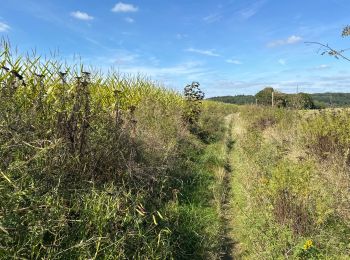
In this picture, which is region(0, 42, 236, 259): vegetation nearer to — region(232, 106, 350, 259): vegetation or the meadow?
the meadow

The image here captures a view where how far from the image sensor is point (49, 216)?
3633 millimetres

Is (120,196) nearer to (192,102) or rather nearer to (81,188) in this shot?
(81,188)

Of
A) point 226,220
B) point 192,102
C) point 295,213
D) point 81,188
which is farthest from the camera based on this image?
point 192,102

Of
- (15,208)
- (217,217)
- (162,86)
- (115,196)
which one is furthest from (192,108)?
(15,208)

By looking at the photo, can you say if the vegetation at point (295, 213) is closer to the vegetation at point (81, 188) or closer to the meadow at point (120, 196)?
the meadow at point (120, 196)

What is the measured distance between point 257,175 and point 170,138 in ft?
9.57

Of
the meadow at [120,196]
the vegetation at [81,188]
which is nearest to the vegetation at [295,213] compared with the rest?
the meadow at [120,196]

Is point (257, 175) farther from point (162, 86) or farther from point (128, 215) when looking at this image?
point (162, 86)

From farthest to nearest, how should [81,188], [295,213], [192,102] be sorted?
[192,102], [295,213], [81,188]

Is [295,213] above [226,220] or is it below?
above

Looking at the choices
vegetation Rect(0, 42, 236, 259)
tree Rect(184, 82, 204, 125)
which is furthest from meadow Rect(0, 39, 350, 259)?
tree Rect(184, 82, 204, 125)

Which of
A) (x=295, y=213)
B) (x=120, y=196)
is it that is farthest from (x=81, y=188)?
(x=295, y=213)

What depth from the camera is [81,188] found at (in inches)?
179

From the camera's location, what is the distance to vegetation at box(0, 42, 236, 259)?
3459 mm
